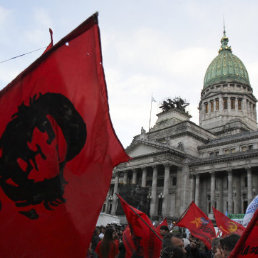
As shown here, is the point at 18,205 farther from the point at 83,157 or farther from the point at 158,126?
the point at 158,126

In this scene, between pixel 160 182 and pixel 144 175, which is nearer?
pixel 144 175

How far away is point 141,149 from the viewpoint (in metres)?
51.5

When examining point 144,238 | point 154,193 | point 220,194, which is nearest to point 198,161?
point 220,194

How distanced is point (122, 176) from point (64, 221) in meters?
54.2

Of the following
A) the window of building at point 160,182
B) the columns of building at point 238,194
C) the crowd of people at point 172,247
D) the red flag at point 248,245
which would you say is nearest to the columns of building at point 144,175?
the window of building at point 160,182

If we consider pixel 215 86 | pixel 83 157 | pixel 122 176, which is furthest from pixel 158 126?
pixel 83 157

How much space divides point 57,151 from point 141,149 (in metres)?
47.6

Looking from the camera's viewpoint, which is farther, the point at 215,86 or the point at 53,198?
the point at 215,86

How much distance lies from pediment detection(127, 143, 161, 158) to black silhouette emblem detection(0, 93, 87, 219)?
43999 mm

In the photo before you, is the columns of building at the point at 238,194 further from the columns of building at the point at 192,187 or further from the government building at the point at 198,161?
the columns of building at the point at 192,187

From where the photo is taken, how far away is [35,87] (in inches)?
168

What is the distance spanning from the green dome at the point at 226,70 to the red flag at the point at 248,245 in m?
→ 67.9

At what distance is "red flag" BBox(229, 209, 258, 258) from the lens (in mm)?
2884

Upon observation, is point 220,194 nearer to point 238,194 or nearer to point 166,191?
point 238,194
